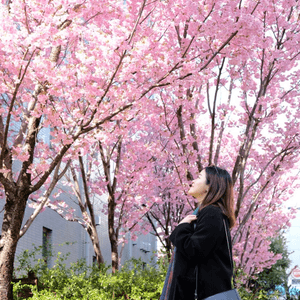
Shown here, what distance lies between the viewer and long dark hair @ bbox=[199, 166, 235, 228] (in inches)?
122

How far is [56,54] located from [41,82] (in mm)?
800

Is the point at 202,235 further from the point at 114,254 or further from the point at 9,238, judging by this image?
the point at 114,254

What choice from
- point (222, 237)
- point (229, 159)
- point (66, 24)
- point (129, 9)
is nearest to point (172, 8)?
point (129, 9)

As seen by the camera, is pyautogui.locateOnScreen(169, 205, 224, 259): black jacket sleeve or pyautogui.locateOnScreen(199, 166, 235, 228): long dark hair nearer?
pyautogui.locateOnScreen(169, 205, 224, 259): black jacket sleeve

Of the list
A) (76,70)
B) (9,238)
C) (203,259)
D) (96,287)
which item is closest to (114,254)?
(96,287)

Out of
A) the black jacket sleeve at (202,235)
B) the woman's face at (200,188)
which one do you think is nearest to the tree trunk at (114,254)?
the woman's face at (200,188)

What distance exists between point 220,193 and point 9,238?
144 inches

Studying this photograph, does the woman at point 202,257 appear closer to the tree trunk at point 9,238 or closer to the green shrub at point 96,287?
the green shrub at point 96,287

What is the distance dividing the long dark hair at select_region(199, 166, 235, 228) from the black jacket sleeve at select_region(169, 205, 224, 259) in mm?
94

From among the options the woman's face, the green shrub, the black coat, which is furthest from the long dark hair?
the green shrub

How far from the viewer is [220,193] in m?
3.14

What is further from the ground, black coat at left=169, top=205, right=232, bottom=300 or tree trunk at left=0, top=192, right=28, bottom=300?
tree trunk at left=0, top=192, right=28, bottom=300

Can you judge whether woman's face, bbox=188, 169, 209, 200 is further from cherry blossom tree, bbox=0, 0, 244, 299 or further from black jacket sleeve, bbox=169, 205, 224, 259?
cherry blossom tree, bbox=0, 0, 244, 299

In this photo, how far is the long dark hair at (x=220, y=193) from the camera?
311cm
